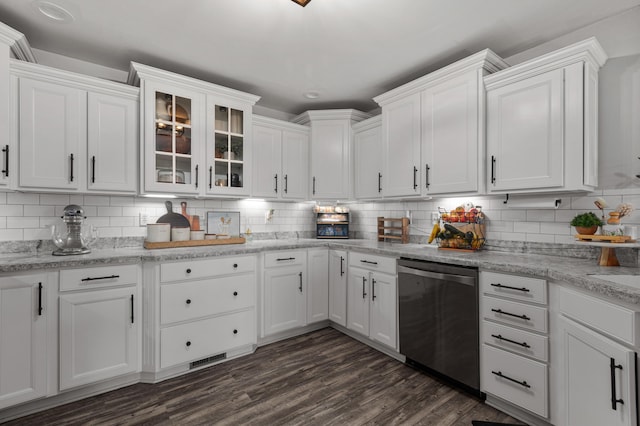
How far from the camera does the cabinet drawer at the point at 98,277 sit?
2043 millimetres

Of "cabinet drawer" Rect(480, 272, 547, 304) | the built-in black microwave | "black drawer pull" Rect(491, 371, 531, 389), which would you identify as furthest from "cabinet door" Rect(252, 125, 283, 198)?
"black drawer pull" Rect(491, 371, 531, 389)

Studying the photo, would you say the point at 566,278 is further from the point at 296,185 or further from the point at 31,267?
the point at 31,267

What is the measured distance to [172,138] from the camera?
8.99 feet

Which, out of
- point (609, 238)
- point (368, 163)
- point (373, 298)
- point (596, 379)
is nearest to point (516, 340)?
point (596, 379)

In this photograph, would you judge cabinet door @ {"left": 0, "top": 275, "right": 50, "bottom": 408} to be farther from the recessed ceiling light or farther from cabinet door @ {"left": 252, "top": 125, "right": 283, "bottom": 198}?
cabinet door @ {"left": 252, "top": 125, "right": 283, "bottom": 198}

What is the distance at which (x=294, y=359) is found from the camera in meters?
2.69

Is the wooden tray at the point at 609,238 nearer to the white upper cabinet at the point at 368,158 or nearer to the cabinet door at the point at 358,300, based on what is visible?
the cabinet door at the point at 358,300

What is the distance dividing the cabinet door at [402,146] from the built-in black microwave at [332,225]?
0.79 meters

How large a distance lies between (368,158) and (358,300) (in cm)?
158

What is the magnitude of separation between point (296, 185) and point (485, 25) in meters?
2.31

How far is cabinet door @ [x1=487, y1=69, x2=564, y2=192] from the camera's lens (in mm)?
2029

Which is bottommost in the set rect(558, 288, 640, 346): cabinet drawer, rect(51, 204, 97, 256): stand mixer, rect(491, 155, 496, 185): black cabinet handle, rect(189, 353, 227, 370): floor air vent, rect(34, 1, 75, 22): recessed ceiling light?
rect(189, 353, 227, 370): floor air vent

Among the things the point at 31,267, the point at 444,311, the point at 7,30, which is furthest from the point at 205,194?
the point at 444,311

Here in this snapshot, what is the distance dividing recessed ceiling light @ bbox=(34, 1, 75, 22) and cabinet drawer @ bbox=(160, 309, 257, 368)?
93.0 inches
